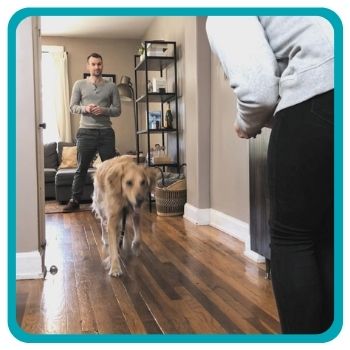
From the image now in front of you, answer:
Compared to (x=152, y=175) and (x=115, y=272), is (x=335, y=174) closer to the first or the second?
(x=152, y=175)

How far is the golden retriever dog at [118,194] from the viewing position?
1.11m

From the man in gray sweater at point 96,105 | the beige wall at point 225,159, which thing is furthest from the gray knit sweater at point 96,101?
the beige wall at point 225,159

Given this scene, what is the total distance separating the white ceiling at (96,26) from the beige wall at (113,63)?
0.03 metres

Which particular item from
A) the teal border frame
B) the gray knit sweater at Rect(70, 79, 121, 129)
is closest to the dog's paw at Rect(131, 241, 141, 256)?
the gray knit sweater at Rect(70, 79, 121, 129)

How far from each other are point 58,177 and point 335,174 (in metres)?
0.67

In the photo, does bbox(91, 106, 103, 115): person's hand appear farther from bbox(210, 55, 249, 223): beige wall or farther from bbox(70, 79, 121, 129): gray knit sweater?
bbox(210, 55, 249, 223): beige wall

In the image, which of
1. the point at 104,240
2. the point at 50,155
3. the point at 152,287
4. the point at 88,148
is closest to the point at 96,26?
the point at 88,148

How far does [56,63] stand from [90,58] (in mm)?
90

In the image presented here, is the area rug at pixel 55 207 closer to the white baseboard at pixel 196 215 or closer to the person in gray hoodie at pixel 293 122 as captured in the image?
the white baseboard at pixel 196 215

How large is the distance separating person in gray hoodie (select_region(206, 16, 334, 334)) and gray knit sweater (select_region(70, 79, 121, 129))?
1.30 ft

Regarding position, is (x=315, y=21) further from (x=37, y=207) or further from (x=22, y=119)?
(x=37, y=207)

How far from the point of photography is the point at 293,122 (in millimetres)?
524

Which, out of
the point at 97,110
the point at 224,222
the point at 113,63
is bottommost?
the point at 224,222

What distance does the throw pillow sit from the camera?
3.10 ft
